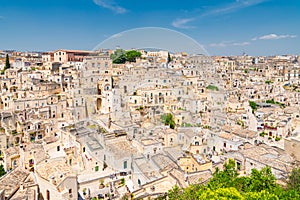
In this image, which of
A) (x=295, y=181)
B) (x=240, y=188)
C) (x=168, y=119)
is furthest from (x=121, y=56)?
(x=295, y=181)

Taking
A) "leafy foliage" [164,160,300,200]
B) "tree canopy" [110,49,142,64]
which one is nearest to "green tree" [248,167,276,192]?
"leafy foliage" [164,160,300,200]

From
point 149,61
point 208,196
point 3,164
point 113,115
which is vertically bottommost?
point 3,164

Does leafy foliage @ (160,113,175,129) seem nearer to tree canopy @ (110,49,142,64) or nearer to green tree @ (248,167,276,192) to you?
tree canopy @ (110,49,142,64)

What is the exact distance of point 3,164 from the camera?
8.83 metres

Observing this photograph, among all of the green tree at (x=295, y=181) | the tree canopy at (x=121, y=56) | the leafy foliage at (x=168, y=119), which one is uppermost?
the tree canopy at (x=121, y=56)

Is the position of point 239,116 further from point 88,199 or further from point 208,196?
point 208,196

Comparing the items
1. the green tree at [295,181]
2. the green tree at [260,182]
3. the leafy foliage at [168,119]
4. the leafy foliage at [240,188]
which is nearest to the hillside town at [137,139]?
the leafy foliage at [168,119]

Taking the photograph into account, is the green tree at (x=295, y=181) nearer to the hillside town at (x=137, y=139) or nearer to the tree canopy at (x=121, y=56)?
the hillside town at (x=137, y=139)

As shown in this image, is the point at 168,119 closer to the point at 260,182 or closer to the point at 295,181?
the point at 260,182

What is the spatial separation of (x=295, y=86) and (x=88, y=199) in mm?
20466

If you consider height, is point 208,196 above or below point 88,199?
above

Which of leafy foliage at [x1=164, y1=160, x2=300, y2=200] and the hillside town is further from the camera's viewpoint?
the hillside town

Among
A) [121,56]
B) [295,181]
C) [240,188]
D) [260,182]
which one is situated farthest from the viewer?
[121,56]

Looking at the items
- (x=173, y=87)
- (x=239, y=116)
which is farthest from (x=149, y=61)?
(x=239, y=116)
